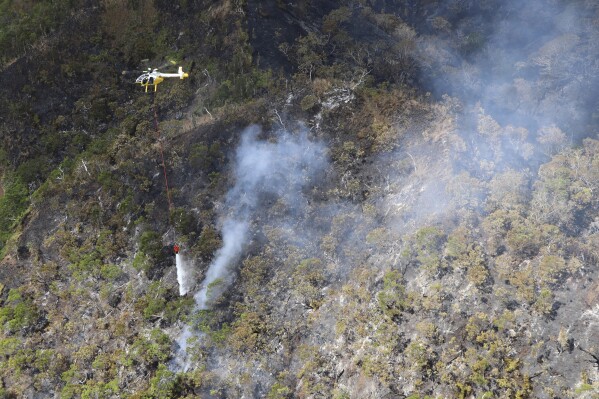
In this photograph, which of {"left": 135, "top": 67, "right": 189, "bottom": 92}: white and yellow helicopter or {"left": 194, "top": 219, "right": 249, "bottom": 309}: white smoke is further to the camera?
{"left": 135, "top": 67, "right": 189, "bottom": 92}: white and yellow helicopter

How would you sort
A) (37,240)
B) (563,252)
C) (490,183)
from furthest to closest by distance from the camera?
(37,240), (490,183), (563,252)

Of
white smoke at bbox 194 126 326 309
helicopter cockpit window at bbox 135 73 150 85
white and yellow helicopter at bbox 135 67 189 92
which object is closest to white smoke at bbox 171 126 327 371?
white smoke at bbox 194 126 326 309

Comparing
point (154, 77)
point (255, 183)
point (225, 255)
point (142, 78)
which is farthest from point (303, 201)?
point (142, 78)

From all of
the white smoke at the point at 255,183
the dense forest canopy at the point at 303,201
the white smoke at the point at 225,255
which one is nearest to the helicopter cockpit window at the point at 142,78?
the dense forest canopy at the point at 303,201

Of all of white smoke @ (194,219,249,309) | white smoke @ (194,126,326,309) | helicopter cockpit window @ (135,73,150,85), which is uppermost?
helicopter cockpit window @ (135,73,150,85)

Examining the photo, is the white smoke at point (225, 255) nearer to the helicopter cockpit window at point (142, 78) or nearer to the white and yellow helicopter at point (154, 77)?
the white and yellow helicopter at point (154, 77)

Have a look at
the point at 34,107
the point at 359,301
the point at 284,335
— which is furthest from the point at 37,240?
the point at 359,301

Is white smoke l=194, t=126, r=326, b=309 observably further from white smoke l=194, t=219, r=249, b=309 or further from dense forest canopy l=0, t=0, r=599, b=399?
dense forest canopy l=0, t=0, r=599, b=399

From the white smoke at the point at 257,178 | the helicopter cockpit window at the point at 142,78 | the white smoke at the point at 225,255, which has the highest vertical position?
the helicopter cockpit window at the point at 142,78

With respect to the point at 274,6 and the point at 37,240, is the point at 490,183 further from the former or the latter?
the point at 37,240
